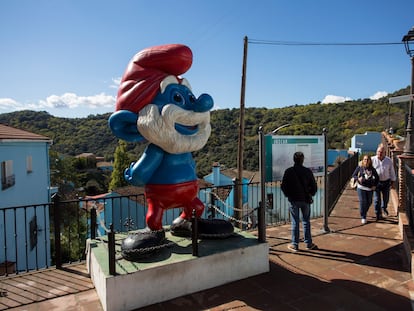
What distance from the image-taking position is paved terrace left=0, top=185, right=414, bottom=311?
11.3 ft

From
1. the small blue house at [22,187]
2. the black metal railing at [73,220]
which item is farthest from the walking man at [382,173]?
the small blue house at [22,187]

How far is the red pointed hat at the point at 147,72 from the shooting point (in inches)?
157

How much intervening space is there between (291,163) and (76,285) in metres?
3.73

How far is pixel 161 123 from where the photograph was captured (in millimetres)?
3912

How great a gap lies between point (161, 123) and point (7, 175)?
37.0 feet

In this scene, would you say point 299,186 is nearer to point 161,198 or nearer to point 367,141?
point 161,198

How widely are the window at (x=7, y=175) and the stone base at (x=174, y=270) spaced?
963cm

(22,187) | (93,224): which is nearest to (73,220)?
(22,187)

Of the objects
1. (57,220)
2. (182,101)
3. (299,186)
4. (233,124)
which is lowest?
(57,220)

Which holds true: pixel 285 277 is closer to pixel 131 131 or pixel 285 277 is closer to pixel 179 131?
pixel 179 131

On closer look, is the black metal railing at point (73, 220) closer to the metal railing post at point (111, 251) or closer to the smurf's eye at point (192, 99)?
the metal railing post at point (111, 251)

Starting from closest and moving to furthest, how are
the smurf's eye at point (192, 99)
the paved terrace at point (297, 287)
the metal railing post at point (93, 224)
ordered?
the paved terrace at point (297, 287), the smurf's eye at point (192, 99), the metal railing post at point (93, 224)

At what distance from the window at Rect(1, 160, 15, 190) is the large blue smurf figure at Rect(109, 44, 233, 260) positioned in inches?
404

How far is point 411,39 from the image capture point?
247 inches
